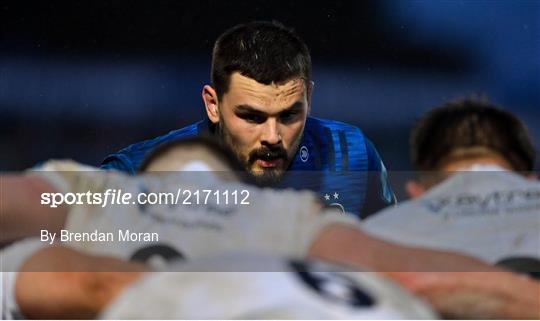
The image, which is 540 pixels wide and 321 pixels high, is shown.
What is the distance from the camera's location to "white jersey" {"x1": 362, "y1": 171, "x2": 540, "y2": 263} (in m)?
1.41

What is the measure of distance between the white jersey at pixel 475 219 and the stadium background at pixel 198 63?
800mm

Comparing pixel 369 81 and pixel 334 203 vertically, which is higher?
pixel 369 81

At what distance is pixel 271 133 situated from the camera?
2207 millimetres

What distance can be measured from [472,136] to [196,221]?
537 millimetres

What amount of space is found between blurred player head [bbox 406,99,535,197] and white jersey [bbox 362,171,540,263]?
53 millimetres

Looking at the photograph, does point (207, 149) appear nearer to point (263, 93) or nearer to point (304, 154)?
point (263, 93)

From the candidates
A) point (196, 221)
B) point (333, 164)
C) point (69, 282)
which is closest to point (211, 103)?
point (333, 164)

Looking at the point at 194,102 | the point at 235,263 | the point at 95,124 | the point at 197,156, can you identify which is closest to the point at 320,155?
the point at 194,102

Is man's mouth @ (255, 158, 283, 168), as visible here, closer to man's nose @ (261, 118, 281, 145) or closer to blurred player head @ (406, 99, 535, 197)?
man's nose @ (261, 118, 281, 145)

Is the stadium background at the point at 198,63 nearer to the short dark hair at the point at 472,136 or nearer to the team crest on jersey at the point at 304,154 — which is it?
the team crest on jersey at the point at 304,154

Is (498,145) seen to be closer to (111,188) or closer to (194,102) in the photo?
(111,188)

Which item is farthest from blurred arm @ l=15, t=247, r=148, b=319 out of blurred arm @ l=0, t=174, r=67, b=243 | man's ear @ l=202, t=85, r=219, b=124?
man's ear @ l=202, t=85, r=219, b=124

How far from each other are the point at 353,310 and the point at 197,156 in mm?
589

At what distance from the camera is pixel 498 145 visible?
163 cm
